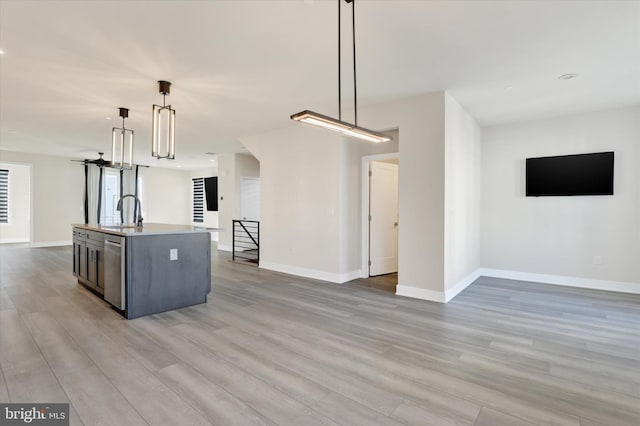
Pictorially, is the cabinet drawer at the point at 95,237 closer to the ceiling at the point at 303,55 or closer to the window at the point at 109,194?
the ceiling at the point at 303,55

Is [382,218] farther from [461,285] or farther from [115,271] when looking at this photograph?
[115,271]

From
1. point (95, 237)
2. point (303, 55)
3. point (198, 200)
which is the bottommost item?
point (95, 237)

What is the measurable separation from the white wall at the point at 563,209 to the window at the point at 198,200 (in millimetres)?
9985

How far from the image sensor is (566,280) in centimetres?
525

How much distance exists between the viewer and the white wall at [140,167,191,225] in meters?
11.8

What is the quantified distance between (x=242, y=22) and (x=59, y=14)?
57.3 inches

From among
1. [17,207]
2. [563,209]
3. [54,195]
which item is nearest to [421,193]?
[563,209]

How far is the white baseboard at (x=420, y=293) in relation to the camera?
4.26m

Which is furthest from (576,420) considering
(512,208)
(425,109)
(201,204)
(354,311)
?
(201,204)

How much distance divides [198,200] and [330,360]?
11.2 m

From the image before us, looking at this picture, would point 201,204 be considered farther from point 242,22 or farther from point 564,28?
point 564,28

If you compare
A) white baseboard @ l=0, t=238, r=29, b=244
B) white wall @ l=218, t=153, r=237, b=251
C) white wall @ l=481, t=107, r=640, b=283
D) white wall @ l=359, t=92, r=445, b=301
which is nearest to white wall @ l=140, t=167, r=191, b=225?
white baseboard @ l=0, t=238, r=29, b=244

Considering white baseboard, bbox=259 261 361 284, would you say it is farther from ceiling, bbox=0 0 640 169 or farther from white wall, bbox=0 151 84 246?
white wall, bbox=0 151 84 246

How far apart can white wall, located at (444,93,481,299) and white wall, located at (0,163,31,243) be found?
507 inches
